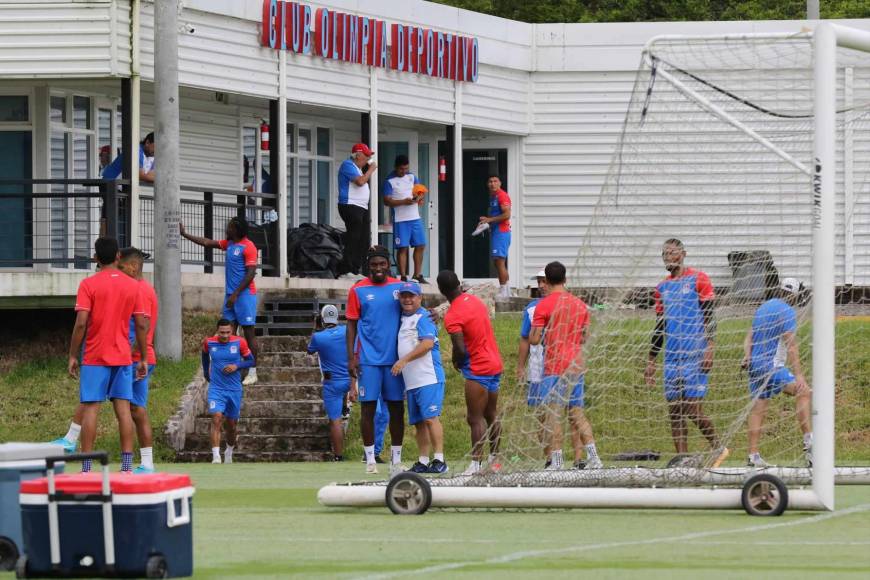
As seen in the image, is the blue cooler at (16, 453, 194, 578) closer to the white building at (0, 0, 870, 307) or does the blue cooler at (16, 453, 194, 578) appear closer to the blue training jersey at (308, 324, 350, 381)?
the blue training jersey at (308, 324, 350, 381)

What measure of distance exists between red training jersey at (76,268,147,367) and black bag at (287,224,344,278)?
12062 mm

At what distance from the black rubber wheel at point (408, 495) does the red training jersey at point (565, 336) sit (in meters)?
1.60

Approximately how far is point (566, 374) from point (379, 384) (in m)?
2.50

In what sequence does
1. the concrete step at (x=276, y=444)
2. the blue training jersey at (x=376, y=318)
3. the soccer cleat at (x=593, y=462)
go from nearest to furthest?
the soccer cleat at (x=593, y=462), the blue training jersey at (x=376, y=318), the concrete step at (x=276, y=444)

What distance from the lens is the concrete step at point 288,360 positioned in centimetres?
2264

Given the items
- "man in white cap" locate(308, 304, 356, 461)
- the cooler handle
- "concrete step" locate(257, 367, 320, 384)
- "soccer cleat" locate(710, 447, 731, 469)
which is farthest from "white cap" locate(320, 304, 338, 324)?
the cooler handle

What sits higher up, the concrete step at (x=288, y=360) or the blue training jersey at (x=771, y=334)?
the blue training jersey at (x=771, y=334)

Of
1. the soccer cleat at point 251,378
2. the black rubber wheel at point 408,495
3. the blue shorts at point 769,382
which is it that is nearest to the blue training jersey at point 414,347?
the blue shorts at point 769,382

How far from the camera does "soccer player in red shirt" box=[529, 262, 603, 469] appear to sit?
41.4ft

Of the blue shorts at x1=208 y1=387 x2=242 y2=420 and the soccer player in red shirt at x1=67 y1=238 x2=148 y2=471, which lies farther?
the blue shorts at x1=208 y1=387 x2=242 y2=420

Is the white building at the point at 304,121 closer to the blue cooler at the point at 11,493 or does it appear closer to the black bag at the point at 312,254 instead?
the black bag at the point at 312,254

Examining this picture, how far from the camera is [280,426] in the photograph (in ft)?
68.3

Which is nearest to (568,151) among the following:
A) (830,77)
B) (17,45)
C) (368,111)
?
(368,111)

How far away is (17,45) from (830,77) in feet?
47.0
